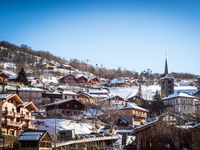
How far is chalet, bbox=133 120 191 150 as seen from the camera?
42.6 meters

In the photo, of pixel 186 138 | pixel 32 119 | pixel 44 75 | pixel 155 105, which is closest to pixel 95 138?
pixel 32 119

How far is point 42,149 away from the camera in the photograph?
43562 millimetres

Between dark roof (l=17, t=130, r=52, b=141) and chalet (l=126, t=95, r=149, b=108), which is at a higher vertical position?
chalet (l=126, t=95, r=149, b=108)

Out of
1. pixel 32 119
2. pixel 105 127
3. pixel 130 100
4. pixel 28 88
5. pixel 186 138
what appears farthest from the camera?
pixel 130 100

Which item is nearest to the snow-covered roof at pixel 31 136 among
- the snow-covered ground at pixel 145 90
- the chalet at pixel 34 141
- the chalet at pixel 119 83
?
the chalet at pixel 34 141

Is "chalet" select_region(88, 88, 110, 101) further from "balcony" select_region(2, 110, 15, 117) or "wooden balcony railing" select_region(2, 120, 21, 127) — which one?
→ "wooden balcony railing" select_region(2, 120, 21, 127)

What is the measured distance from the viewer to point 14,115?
54219 millimetres

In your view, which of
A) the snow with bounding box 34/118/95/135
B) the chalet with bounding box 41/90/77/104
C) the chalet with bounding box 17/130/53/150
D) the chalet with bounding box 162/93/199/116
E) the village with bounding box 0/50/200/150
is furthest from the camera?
the chalet with bounding box 162/93/199/116

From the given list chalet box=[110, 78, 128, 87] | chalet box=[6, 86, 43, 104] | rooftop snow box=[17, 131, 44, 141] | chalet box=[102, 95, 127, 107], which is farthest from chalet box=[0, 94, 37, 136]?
chalet box=[110, 78, 128, 87]

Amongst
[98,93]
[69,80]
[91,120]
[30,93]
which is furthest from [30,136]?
[69,80]

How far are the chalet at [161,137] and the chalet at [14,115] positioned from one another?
17773 millimetres

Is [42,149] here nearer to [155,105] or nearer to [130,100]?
[155,105]

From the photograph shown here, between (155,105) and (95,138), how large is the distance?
4258cm

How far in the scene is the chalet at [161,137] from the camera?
140 ft
